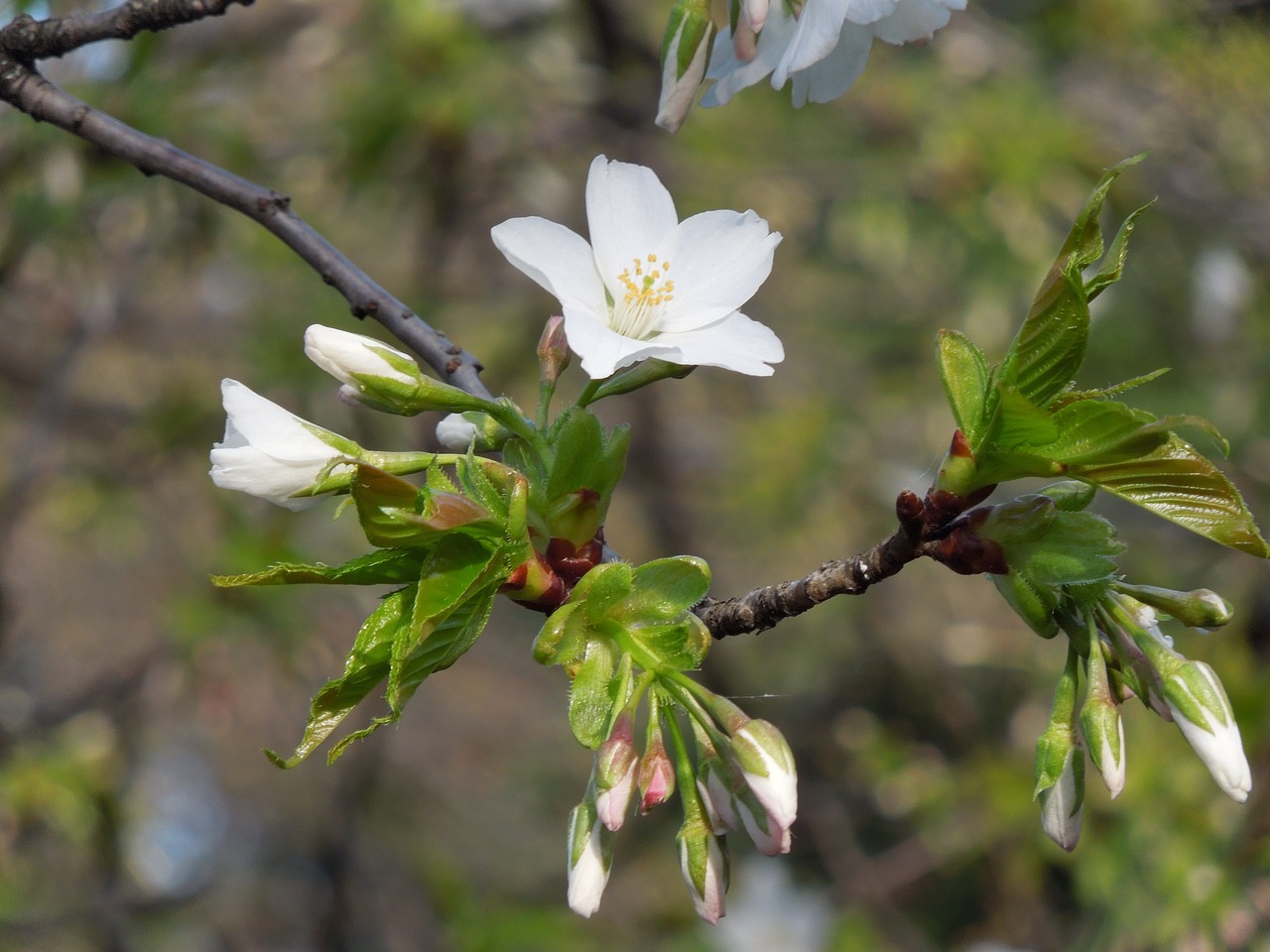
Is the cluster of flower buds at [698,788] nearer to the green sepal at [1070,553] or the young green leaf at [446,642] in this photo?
the young green leaf at [446,642]

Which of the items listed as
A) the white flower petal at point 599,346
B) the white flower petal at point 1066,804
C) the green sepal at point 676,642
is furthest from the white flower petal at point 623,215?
the white flower petal at point 1066,804

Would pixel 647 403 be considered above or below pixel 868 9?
below

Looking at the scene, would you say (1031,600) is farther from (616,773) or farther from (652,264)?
(652,264)

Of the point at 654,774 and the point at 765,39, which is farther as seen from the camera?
the point at 765,39

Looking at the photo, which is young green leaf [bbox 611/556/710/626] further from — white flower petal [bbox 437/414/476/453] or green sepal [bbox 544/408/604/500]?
white flower petal [bbox 437/414/476/453]

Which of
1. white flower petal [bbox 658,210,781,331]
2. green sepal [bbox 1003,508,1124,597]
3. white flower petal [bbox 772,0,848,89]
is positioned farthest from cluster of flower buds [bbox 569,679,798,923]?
white flower petal [bbox 772,0,848,89]

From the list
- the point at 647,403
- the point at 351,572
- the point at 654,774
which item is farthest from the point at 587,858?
the point at 647,403
